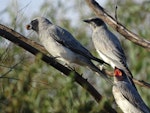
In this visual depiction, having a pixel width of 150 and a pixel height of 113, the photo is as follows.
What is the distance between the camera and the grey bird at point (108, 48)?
7.96m

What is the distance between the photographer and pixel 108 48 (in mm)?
8258

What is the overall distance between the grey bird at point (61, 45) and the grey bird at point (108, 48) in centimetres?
83

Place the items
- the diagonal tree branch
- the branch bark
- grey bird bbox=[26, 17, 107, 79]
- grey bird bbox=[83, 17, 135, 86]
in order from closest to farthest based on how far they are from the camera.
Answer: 1. the branch bark
2. the diagonal tree branch
3. grey bird bbox=[26, 17, 107, 79]
4. grey bird bbox=[83, 17, 135, 86]

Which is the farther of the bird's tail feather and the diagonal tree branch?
the bird's tail feather

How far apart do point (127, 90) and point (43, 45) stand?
0.99 m

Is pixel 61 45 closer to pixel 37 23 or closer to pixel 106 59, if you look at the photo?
pixel 37 23

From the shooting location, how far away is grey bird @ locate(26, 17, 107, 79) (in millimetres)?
6766

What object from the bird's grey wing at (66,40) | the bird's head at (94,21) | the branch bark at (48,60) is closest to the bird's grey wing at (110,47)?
the bird's head at (94,21)

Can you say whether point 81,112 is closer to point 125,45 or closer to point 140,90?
point 140,90

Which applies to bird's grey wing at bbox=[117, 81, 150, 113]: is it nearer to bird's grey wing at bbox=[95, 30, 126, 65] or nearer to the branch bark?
bird's grey wing at bbox=[95, 30, 126, 65]

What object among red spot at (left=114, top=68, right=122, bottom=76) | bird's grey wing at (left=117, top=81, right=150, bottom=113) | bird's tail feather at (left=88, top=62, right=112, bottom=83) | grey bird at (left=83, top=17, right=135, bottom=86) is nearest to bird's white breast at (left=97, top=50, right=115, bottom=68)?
grey bird at (left=83, top=17, right=135, bottom=86)

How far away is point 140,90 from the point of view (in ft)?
26.7

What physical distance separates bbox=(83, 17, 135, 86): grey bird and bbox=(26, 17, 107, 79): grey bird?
832 millimetres

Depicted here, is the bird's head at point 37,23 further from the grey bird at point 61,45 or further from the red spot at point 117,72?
the red spot at point 117,72
